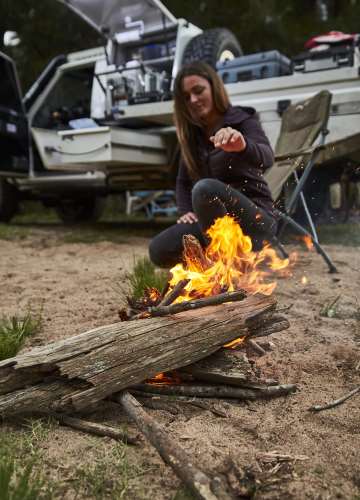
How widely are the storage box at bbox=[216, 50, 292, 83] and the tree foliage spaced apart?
21.9 ft

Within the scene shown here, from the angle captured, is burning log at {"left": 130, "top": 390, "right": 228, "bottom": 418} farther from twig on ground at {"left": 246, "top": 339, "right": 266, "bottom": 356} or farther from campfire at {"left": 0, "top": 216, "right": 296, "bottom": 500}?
twig on ground at {"left": 246, "top": 339, "right": 266, "bottom": 356}

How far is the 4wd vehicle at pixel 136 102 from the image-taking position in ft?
Answer: 14.7

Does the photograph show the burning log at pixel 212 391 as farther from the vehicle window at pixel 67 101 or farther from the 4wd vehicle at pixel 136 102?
the vehicle window at pixel 67 101

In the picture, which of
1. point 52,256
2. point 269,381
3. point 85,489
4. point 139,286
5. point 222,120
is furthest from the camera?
point 52,256

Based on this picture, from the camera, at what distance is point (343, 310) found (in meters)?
2.64

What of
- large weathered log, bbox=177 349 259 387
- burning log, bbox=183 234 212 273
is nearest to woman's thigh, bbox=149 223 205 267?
burning log, bbox=183 234 212 273

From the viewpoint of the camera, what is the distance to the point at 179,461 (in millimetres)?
1202

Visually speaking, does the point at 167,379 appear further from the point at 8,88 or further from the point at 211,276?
the point at 8,88

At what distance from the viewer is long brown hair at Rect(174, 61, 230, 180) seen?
2713 mm

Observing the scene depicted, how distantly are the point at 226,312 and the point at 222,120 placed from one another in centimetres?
139

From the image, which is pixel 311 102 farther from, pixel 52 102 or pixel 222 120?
pixel 52 102

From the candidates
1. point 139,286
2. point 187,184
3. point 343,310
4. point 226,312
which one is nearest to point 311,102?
point 187,184

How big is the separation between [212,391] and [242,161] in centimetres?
145

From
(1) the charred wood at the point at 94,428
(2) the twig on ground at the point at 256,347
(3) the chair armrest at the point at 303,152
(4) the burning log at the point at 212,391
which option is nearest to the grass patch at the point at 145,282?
(2) the twig on ground at the point at 256,347
